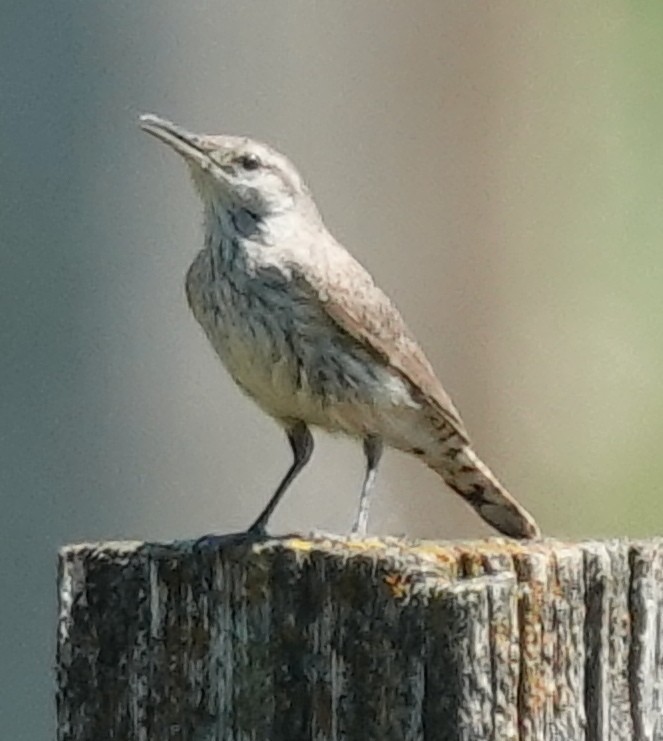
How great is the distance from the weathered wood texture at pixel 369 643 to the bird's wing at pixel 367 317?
1.68 metres

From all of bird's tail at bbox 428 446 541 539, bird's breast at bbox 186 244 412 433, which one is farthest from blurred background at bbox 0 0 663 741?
bird's breast at bbox 186 244 412 433

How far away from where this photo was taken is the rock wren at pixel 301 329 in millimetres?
4871

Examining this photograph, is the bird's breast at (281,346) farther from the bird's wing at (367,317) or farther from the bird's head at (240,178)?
the bird's head at (240,178)

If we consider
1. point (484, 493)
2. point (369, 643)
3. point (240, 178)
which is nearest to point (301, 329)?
point (240, 178)

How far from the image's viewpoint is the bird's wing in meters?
4.93

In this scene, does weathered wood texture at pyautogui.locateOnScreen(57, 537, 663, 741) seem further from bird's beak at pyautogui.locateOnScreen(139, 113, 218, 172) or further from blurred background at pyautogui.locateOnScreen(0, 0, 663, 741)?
blurred background at pyautogui.locateOnScreen(0, 0, 663, 741)

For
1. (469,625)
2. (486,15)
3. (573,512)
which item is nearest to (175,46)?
(486,15)

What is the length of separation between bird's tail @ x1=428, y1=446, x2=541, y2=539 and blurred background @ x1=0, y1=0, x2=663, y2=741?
798 mm

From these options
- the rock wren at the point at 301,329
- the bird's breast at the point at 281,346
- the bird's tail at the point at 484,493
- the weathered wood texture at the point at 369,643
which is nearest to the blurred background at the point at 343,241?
the bird's tail at the point at 484,493

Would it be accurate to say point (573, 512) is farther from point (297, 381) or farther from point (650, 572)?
point (650, 572)

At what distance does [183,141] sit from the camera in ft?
16.9

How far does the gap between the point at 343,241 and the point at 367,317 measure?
1.57 m

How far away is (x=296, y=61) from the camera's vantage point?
21.7ft

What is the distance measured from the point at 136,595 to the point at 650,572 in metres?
0.72
